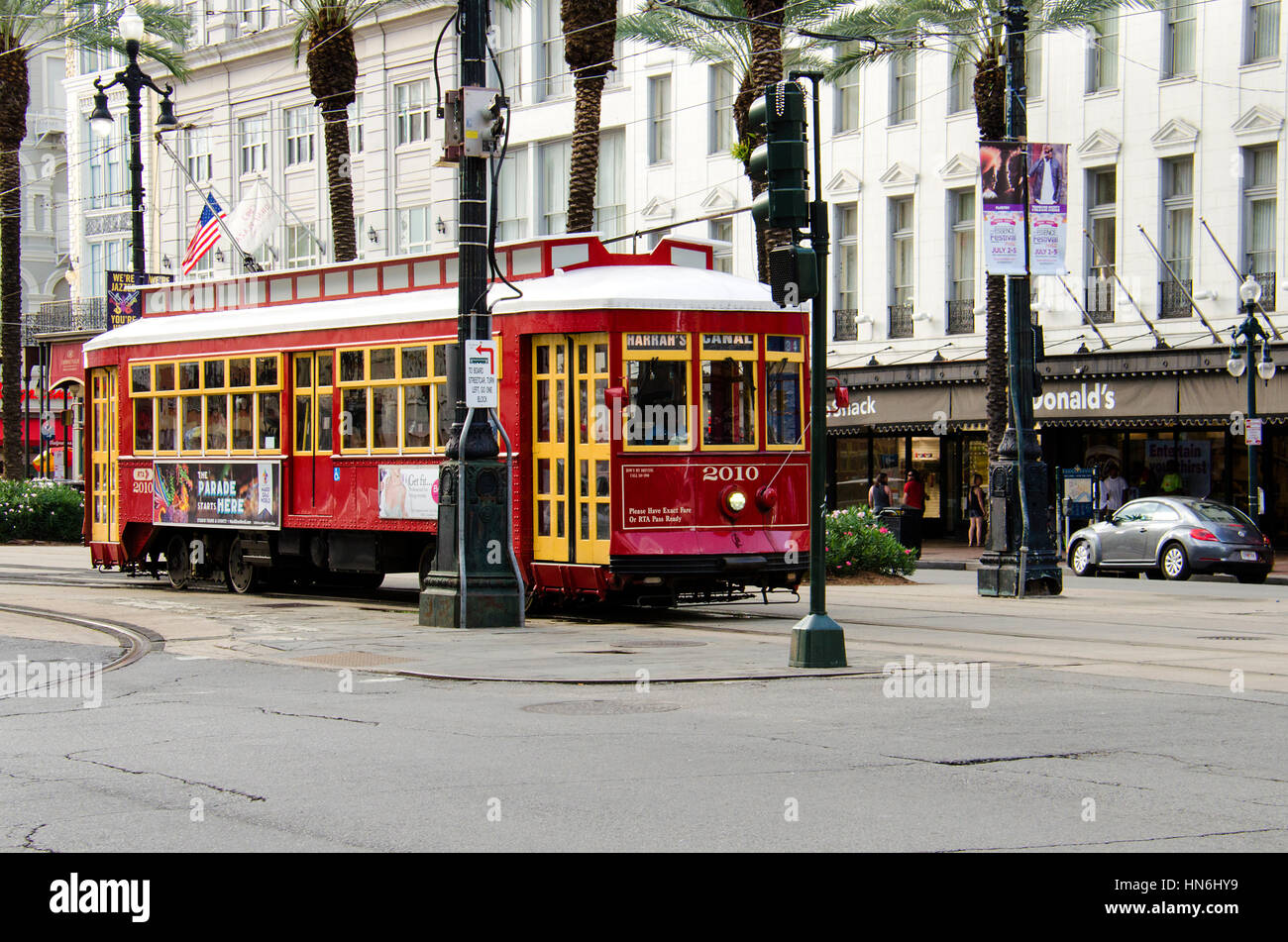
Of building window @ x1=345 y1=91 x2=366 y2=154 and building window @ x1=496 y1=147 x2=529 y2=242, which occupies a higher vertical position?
building window @ x1=345 y1=91 x2=366 y2=154

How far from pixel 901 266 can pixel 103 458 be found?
2206 centimetres

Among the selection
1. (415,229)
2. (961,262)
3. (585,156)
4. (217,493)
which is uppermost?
(415,229)

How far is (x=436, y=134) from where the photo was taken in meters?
46.9

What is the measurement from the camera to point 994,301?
3309 cm

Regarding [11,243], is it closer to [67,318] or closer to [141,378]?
[141,378]

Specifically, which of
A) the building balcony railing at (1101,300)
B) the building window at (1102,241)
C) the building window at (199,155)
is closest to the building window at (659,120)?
the building window at (1102,241)

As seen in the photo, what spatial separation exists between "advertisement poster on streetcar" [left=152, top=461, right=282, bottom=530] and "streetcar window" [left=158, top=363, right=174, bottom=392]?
96 cm

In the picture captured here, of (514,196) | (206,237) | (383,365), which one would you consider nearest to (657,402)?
(383,365)

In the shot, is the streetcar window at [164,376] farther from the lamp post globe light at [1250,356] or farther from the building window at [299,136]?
the building window at [299,136]

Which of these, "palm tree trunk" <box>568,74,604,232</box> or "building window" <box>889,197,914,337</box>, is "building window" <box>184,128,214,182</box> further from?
"palm tree trunk" <box>568,74,604,232</box>

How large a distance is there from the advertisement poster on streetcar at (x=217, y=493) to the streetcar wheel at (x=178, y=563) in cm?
50

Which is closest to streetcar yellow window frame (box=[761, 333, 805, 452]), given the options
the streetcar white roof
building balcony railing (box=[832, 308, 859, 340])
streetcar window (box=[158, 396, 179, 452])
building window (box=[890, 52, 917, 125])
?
the streetcar white roof

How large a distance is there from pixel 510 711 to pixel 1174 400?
1018 inches

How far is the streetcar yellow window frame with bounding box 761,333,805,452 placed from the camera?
17.1m
